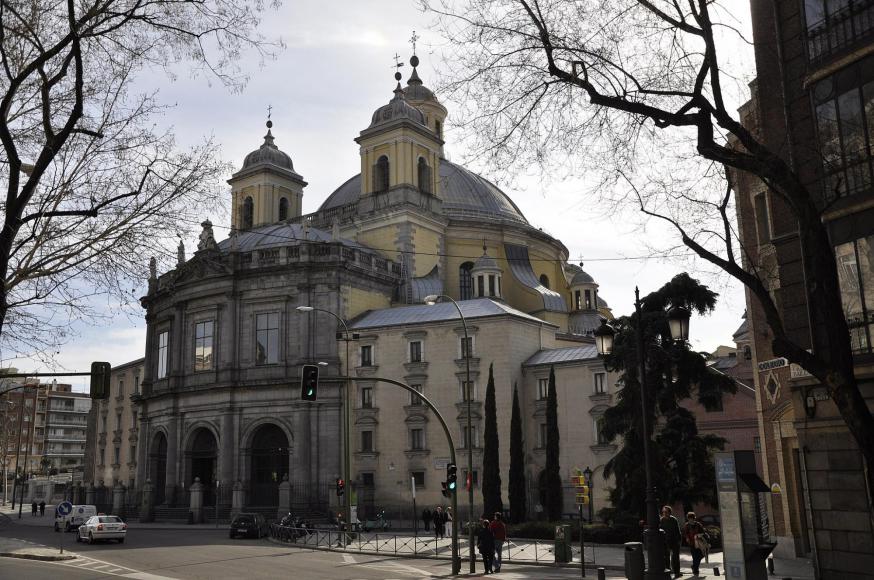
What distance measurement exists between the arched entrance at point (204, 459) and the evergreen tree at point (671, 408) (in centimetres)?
3212

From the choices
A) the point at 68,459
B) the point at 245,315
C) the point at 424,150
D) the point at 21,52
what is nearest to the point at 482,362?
the point at 245,315

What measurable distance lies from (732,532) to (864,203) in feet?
23.4

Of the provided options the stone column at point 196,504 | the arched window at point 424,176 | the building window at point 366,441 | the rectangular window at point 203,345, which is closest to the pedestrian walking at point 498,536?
the building window at point 366,441

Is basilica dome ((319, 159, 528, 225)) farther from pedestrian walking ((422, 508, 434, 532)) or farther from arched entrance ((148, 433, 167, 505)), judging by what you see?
pedestrian walking ((422, 508, 434, 532))

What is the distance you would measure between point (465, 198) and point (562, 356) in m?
23.4

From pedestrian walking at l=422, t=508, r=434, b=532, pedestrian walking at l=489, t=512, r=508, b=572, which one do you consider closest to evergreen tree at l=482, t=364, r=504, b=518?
pedestrian walking at l=422, t=508, r=434, b=532

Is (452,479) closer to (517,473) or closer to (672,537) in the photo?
(672,537)

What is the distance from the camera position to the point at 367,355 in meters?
50.9

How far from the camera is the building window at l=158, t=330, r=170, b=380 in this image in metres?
58.7

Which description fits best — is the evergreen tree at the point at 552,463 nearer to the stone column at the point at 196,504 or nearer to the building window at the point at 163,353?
the stone column at the point at 196,504

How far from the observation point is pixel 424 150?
62125 mm

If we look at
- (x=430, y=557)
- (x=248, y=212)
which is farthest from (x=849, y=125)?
(x=248, y=212)

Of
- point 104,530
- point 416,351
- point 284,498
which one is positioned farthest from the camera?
point 416,351

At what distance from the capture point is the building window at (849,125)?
16.0 metres
